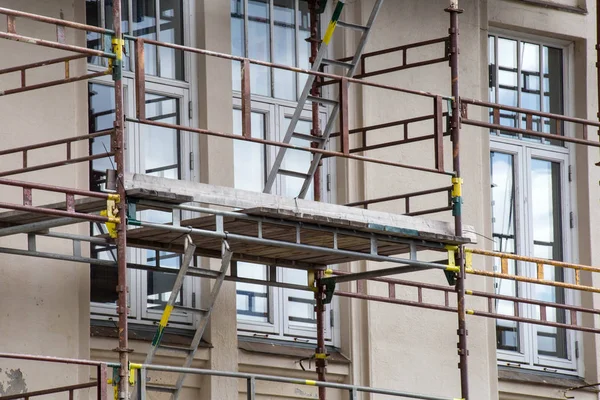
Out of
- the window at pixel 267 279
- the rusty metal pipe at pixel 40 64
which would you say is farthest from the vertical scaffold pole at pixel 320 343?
Result: the rusty metal pipe at pixel 40 64

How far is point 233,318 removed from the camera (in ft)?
55.4

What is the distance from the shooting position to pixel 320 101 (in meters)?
16.8

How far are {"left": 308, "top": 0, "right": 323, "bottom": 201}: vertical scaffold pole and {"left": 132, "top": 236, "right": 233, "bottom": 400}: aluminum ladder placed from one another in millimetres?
1853

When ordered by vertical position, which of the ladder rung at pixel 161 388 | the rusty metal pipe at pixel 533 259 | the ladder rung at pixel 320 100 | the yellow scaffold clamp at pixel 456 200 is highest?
the ladder rung at pixel 320 100

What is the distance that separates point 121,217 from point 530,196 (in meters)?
6.75

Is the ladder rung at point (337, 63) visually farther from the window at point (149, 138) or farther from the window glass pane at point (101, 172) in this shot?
the window glass pane at point (101, 172)

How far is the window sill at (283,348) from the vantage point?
17.0m

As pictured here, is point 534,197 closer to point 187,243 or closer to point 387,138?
point 387,138

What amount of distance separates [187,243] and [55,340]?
1615mm

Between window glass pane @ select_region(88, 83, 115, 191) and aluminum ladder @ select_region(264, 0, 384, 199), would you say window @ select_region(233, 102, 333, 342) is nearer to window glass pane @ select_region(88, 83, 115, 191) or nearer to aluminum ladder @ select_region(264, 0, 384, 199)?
aluminum ladder @ select_region(264, 0, 384, 199)

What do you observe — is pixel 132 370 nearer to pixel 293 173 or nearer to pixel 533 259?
pixel 293 173

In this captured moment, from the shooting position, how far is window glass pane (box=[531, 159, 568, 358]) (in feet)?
64.2

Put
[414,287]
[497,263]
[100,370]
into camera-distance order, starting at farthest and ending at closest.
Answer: [497,263] < [414,287] < [100,370]

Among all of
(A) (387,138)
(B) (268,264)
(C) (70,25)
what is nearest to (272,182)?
(B) (268,264)
